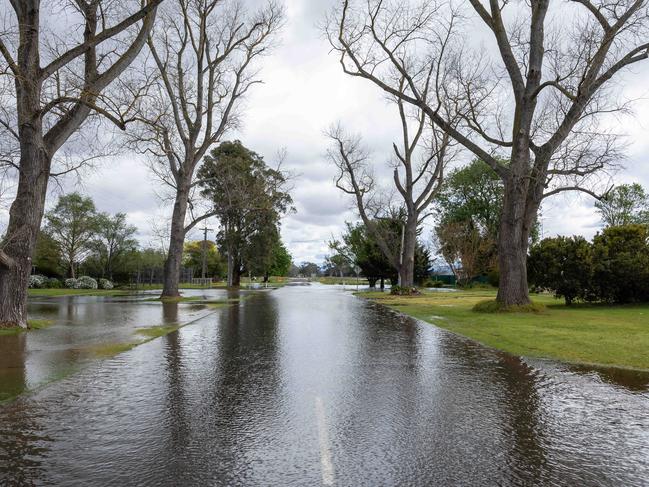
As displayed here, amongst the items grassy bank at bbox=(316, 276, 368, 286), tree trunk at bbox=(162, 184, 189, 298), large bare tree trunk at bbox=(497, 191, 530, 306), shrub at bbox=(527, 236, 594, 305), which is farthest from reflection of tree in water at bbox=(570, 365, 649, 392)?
grassy bank at bbox=(316, 276, 368, 286)

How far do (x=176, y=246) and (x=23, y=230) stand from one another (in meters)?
15.9

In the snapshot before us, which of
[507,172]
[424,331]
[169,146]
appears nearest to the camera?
[424,331]

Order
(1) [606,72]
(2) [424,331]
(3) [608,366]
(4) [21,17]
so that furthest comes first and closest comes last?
(1) [606,72], (2) [424,331], (4) [21,17], (3) [608,366]

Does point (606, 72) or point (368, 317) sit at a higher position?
point (606, 72)

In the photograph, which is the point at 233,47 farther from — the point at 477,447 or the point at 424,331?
the point at 477,447

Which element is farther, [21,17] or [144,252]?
[144,252]

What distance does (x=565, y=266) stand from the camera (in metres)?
20.6

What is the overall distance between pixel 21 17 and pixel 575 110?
1812 cm

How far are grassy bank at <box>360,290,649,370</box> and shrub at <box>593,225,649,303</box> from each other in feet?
2.93

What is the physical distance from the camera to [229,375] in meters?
7.77

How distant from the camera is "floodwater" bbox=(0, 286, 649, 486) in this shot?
4.03 m

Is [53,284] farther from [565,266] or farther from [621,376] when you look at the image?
[621,376]

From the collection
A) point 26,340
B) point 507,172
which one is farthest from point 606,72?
point 26,340

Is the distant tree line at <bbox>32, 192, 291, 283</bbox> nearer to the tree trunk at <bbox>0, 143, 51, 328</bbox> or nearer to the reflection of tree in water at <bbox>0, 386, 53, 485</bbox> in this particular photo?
the tree trunk at <bbox>0, 143, 51, 328</bbox>
